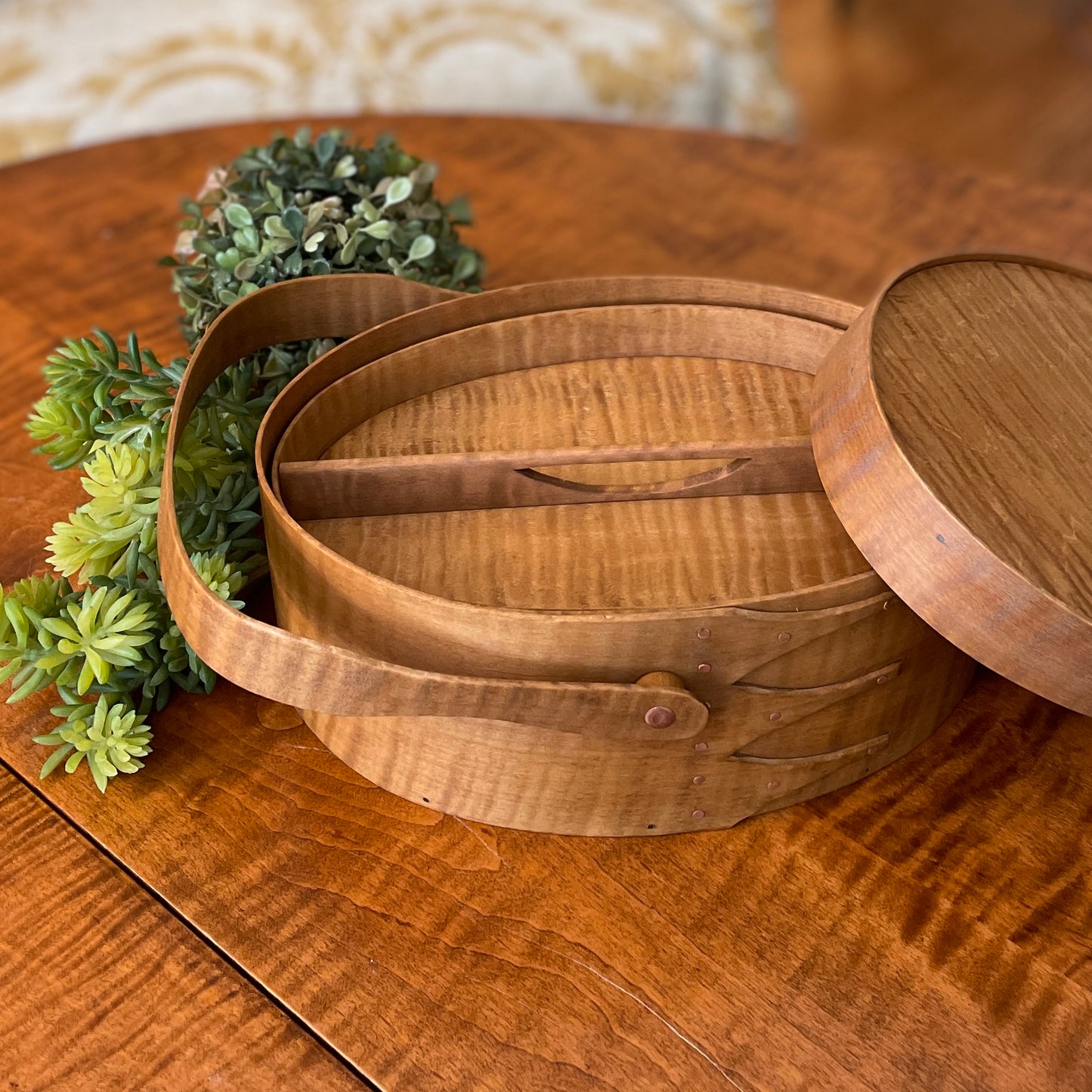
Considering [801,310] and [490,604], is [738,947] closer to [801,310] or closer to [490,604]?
[490,604]

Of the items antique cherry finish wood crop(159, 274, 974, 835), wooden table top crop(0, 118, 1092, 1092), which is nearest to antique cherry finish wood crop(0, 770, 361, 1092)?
wooden table top crop(0, 118, 1092, 1092)

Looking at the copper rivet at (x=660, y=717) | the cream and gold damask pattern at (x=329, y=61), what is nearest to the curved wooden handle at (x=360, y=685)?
the copper rivet at (x=660, y=717)

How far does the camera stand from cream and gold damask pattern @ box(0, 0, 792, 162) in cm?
154

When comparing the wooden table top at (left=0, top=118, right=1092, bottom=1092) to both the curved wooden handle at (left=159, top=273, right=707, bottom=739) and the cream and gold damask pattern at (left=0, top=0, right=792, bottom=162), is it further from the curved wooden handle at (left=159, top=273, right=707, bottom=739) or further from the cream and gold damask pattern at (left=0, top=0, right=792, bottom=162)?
the cream and gold damask pattern at (left=0, top=0, right=792, bottom=162)

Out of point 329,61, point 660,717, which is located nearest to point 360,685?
point 660,717

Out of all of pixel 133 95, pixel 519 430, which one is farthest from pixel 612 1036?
pixel 133 95

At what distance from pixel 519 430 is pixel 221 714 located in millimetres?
222

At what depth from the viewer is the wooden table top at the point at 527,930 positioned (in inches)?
19.1

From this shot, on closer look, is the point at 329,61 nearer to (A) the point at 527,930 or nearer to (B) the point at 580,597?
(B) the point at 580,597

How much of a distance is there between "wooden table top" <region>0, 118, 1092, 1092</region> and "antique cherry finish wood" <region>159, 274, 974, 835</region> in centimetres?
3

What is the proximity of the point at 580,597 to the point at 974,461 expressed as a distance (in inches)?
7.6

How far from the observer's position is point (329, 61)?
5.27ft

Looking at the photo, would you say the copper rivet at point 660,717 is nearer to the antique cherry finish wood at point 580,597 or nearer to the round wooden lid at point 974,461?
the antique cherry finish wood at point 580,597

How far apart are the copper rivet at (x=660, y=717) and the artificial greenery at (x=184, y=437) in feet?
0.69
